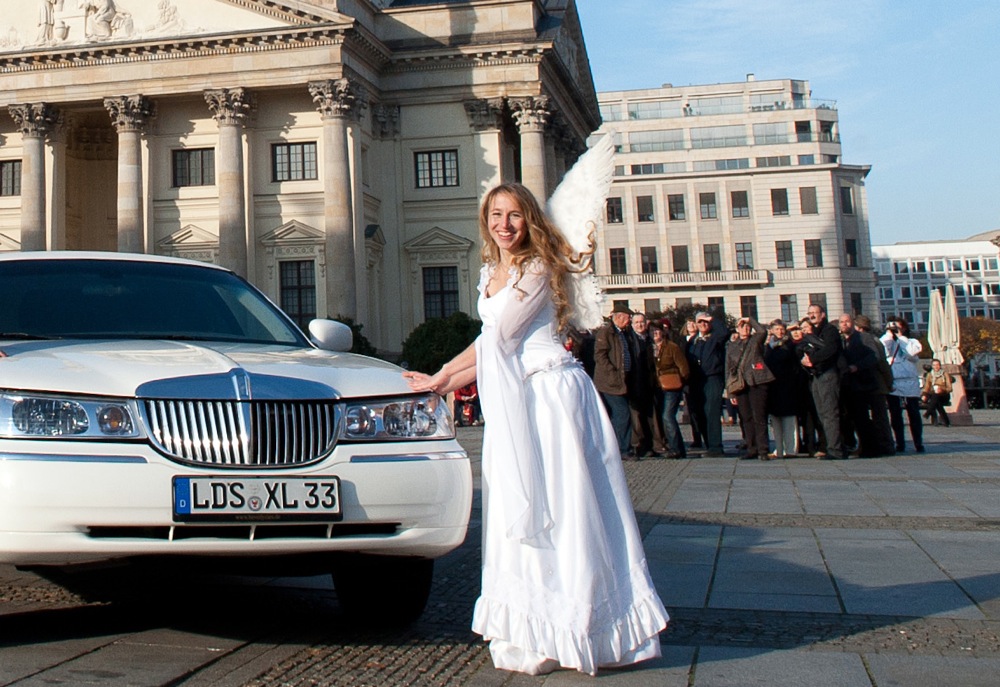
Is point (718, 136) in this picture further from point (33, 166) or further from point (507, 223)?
point (507, 223)

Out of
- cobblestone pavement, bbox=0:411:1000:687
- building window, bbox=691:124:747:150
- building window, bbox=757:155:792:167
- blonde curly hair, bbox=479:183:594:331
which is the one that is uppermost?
building window, bbox=691:124:747:150

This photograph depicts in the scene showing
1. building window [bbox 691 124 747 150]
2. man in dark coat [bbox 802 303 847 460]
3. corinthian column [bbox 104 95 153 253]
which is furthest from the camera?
building window [bbox 691 124 747 150]

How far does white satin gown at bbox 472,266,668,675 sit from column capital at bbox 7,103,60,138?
136 feet

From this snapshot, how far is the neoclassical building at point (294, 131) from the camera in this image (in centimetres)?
4012

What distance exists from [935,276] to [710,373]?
5429 inches

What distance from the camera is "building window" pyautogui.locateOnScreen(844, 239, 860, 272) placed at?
86.4 m

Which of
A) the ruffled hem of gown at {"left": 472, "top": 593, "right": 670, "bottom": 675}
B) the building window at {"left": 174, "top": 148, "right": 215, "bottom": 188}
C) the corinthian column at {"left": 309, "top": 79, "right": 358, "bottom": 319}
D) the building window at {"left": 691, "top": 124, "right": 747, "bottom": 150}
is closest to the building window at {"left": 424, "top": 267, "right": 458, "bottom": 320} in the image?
the corinthian column at {"left": 309, "top": 79, "right": 358, "bottom": 319}

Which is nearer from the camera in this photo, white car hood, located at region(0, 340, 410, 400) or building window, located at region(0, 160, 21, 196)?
white car hood, located at region(0, 340, 410, 400)

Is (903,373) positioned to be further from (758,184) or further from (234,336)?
(758,184)

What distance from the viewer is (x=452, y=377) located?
519 centimetres

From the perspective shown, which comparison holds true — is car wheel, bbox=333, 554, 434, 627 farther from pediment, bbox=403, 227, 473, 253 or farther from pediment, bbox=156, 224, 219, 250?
pediment, bbox=403, 227, 473, 253

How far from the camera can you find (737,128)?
9381cm

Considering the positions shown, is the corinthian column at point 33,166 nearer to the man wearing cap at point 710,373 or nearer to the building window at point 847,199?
the man wearing cap at point 710,373

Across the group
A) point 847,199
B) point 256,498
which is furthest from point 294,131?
point 847,199
